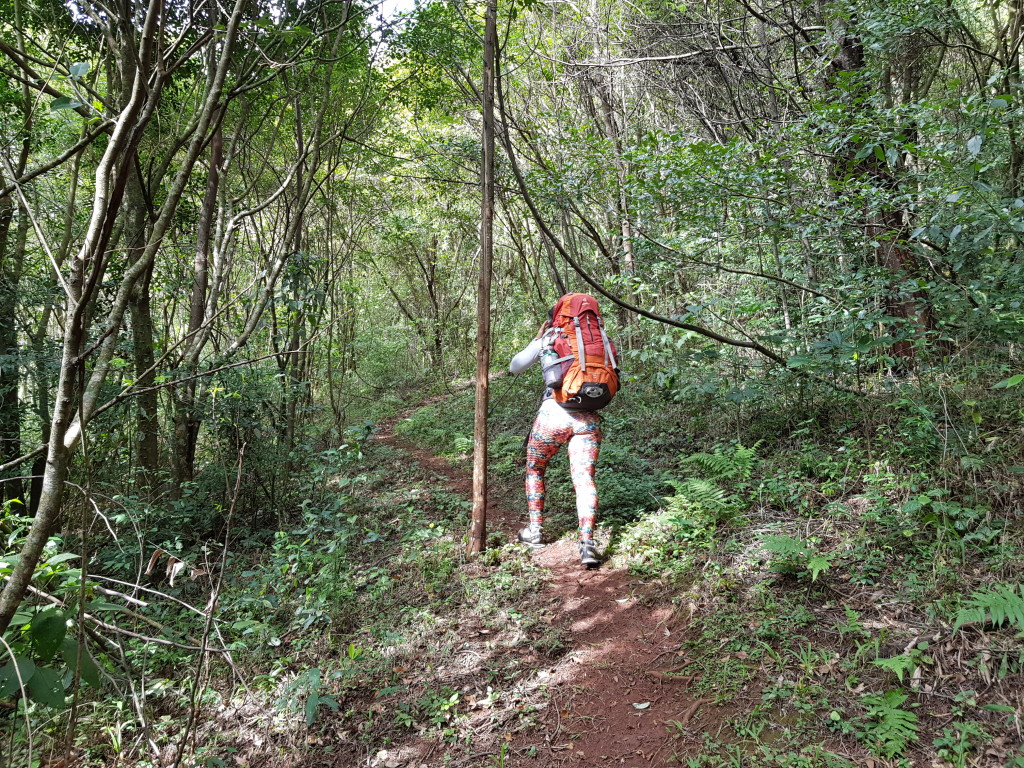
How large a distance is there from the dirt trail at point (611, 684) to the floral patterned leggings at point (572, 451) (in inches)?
23.1

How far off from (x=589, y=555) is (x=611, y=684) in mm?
1356

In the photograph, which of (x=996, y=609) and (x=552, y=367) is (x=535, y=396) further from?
(x=996, y=609)

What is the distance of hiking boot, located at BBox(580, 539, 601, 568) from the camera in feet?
15.8

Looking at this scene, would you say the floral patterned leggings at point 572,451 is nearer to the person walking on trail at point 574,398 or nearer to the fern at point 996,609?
the person walking on trail at point 574,398

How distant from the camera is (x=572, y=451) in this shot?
516 cm

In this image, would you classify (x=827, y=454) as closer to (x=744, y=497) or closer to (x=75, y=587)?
(x=744, y=497)

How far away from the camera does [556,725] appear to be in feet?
10.7

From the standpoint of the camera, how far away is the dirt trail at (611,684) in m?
3.07

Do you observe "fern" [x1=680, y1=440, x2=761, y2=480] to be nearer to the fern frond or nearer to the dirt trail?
the fern frond

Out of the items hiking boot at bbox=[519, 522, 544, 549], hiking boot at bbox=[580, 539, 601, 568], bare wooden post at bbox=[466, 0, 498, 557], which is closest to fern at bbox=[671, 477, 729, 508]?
hiking boot at bbox=[580, 539, 601, 568]

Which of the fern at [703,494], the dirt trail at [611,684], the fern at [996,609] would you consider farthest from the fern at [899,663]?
the fern at [703,494]

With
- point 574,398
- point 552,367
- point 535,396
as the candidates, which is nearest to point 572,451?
point 574,398

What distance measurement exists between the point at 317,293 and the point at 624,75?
7.84 meters

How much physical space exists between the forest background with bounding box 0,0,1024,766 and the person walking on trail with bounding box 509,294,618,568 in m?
0.36
